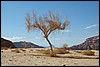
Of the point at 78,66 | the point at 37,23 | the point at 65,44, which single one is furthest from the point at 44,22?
the point at 65,44

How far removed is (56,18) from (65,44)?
15293mm

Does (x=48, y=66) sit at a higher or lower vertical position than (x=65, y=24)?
lower

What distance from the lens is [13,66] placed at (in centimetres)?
1217

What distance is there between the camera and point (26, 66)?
12.5 metres

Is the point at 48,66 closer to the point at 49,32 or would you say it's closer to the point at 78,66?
the point at 78,66

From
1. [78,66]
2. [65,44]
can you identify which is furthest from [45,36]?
[65,44]

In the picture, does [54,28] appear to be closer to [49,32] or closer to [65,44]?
[49,32]

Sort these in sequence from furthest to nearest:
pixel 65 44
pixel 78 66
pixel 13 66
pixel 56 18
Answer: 1. pixel 65 44
2. pixel 56 18
3. pixel 78 66
4. pixel 13 66

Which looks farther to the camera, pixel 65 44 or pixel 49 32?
pixel 65 44

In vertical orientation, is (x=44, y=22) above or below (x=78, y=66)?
above

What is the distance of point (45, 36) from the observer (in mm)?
22672

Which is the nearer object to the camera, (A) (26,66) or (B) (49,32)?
(A) (26,66)

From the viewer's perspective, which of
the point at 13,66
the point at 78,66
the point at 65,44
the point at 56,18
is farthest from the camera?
the point at 65,44

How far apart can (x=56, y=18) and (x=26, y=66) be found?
1037 centimetres
